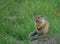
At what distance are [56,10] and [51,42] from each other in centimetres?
351

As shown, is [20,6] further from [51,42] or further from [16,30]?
[51,42]

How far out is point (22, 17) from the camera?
9.87m

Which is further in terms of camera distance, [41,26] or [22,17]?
[22,17]

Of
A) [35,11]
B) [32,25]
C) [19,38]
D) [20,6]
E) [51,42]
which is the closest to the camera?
[51,42]

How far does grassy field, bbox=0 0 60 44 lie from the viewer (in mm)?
8289

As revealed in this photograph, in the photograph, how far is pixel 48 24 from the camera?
8625mm

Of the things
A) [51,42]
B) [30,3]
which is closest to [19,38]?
[51,42]

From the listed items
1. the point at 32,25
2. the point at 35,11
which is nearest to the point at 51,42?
the point at 32,25

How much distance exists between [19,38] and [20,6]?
295cm

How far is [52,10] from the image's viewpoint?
34.2ft

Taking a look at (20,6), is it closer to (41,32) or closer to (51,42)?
(41,32)

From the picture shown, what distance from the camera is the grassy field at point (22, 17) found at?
829 cm

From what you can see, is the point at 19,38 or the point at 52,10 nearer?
the point at 19,38

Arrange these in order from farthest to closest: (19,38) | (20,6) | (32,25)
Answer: (20,6), (32,25), (19,38)
